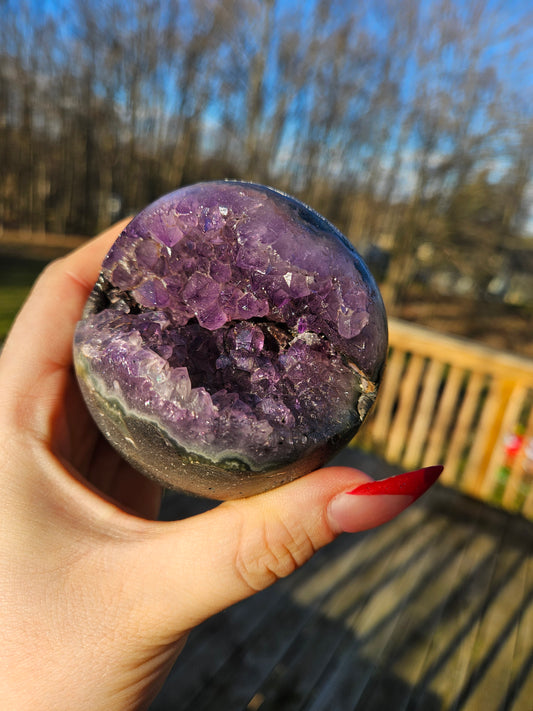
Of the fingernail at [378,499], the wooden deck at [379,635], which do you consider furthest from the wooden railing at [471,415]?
the fingernail at [378,499]

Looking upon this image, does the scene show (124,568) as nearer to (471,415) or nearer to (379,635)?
(379,635)

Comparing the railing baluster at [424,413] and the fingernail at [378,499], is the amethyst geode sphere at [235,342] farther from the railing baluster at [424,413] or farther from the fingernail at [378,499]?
the railing baluster at [424,413]

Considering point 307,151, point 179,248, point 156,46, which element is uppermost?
point 156,46

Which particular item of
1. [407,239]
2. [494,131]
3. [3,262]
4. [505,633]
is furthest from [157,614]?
[3,262]

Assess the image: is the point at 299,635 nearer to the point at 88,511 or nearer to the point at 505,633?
the point at 505,633

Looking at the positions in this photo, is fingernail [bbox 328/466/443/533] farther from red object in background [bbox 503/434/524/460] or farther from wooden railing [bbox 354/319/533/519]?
red object in background [bbox 503/434/524/460]

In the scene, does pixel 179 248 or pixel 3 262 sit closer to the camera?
pixel 179 248

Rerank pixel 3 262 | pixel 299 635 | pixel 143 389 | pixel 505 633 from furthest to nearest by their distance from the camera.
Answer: pixel 3 262, pixel 505 633, pixel 299 635, pixel 143 389

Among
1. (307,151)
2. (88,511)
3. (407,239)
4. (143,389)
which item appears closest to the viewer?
(143,389)
